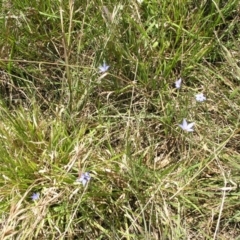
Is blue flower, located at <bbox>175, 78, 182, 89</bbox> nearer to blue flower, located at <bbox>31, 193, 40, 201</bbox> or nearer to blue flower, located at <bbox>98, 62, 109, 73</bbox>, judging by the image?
blue flower, located at <bbox>98, 62, 109, 73</bbox>

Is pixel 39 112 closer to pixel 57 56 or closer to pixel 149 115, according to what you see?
pixel 57 56

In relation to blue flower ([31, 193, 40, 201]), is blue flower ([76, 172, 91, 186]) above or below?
above

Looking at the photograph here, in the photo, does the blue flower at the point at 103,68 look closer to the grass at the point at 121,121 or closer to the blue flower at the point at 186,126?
the grass at the point at 121,121

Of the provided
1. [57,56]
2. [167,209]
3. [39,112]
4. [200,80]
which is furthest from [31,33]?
[167,209]

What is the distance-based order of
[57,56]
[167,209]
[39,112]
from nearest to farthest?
[167,209], [39,112], [57,56]

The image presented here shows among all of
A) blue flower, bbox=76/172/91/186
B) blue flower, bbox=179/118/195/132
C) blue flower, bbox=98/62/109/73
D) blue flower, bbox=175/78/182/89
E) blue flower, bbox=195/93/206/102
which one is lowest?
Result: blue flower, bbox=76/172/91/186

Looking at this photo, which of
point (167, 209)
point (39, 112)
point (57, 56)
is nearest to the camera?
point (167, 209)

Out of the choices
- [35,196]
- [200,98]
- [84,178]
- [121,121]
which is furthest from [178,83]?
[35,196]

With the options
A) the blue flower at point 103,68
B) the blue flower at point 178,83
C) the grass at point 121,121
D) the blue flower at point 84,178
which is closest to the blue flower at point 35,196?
the grass at point 121,121

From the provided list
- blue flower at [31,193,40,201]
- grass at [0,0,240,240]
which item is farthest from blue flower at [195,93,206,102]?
blue flower at [31,193,40,201]
